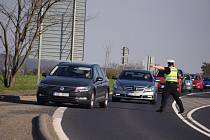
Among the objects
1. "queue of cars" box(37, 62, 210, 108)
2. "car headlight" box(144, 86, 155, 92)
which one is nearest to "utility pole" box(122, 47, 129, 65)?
"car headlight" box(144, 86, 155, 92)

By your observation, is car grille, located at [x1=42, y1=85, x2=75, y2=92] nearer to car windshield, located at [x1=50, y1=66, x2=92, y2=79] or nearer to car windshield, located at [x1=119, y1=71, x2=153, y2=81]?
car windshield, located at [x1=50, y1=66, x2=92, y2=79]

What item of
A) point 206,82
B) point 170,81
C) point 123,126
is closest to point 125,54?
point 206,82

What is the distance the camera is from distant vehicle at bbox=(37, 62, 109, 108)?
20891 millimetres

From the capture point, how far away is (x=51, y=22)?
36.4 metres

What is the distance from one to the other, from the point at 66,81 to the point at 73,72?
1143 millimetres

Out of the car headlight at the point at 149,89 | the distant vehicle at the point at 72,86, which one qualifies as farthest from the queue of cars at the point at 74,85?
the car headlight at the point at 149,89

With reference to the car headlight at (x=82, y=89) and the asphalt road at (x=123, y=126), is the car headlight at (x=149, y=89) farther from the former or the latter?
the car headlight at (x=82, y=89)

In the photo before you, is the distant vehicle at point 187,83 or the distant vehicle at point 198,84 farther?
the distant vehicle at point 198,84

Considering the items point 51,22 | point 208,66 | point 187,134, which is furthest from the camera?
point 208,66

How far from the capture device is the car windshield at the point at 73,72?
22.2 m

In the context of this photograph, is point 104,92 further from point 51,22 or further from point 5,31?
point 51,22

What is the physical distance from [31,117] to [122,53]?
35.0 m

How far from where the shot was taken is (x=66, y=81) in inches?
835

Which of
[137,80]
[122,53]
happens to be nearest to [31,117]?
[137,80]
